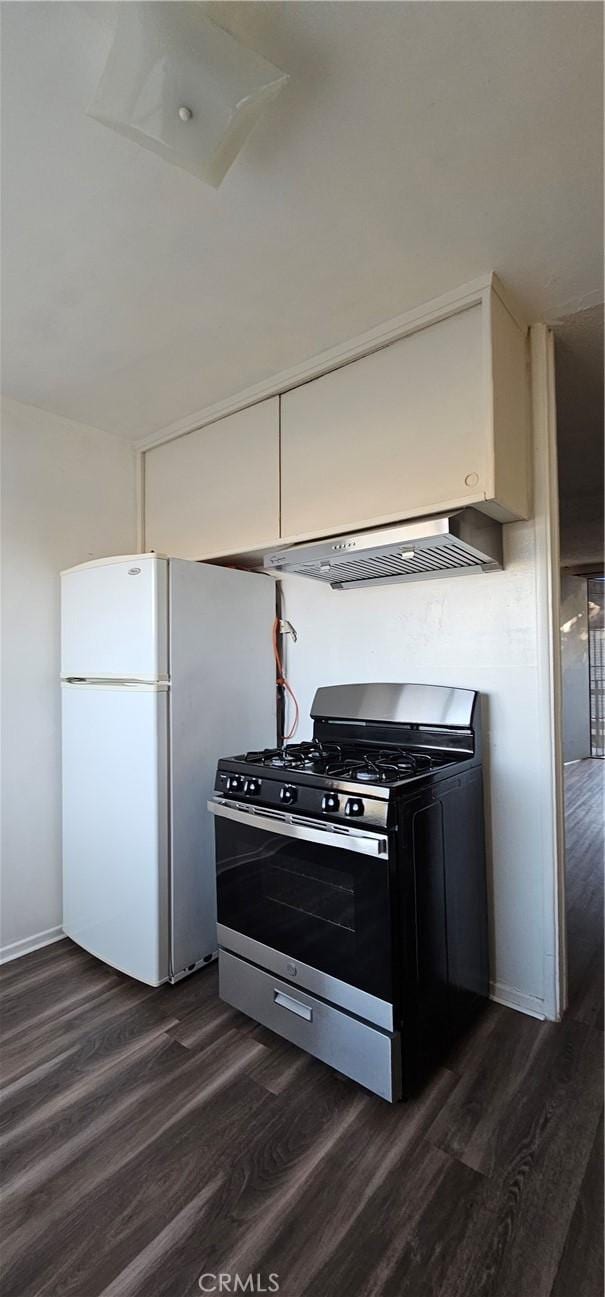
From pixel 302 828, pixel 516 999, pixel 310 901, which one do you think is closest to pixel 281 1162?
pixel 310 901

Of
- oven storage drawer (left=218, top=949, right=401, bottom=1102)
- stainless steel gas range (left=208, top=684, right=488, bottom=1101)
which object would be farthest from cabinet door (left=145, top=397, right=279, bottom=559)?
oven storage drawer (left=218, top=949, right=401, bottom=1102)

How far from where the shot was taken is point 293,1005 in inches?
68.0

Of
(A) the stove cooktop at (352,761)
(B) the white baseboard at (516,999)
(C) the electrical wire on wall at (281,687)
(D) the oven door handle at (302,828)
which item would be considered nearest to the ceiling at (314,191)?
(C) the electrical wire on wall at (281,687)

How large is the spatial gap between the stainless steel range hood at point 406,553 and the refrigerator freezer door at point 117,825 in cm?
76

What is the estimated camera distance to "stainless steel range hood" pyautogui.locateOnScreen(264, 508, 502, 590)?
1652 mm

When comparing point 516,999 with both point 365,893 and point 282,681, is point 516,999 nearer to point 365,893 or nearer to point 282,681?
point 365,893

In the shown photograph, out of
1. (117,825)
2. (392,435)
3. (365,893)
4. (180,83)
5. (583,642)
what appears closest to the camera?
(180,83)

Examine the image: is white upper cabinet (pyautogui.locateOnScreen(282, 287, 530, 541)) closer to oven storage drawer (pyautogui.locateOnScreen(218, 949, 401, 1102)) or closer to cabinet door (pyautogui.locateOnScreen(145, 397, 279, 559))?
cabinet door (pyautogui.locateOnScreen(145, 397, 279, 559))

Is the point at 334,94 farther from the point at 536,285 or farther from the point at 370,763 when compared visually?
the point at 370,763

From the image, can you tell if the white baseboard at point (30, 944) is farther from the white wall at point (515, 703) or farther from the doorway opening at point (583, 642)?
the doorway opening at point (583, 642)

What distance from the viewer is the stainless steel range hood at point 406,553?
165 centimetres

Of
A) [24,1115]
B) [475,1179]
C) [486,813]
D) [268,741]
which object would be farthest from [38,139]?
[475,1179]

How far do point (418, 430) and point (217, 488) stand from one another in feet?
3.44

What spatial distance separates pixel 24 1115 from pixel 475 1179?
122cm
